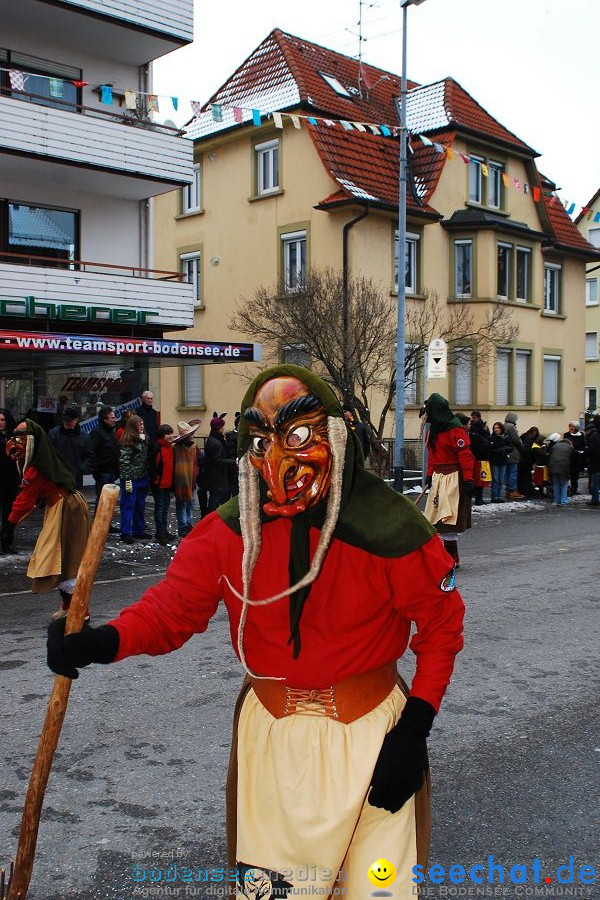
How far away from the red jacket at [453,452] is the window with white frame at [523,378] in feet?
61.5

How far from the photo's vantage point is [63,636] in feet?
7.91

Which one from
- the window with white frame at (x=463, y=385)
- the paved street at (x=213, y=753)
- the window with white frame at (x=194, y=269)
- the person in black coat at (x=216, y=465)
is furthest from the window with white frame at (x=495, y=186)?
the paved street at (x=213, y=753)

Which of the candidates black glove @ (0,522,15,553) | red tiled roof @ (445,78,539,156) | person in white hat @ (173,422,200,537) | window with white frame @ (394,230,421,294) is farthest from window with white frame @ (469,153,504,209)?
black glove @ (0,522,15,553)

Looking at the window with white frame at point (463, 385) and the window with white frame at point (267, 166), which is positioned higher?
the window with white frame at point (267, 166)

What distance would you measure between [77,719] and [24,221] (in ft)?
49.8

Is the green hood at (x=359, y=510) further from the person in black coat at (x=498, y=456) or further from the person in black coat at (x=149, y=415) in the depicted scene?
the person in black coat at (x=498, y=456)

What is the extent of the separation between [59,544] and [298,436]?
5.53 metres

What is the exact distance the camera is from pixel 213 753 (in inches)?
188

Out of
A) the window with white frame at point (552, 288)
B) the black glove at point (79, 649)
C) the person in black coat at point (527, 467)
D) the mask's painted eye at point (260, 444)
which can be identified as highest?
the window with white frame at point (552, 288)

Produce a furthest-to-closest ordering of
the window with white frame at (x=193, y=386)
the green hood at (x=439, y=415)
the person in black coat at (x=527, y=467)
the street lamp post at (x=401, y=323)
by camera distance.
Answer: the window with white frame at (x=193, y=386) → the person in black coat at (x=527, y=467) → the street lamp post at (x=401, y=323) → the green hood at (x=439, y=415)

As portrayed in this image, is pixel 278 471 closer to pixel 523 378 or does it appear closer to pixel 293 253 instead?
pixel 293 253

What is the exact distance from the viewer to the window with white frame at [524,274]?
91.8 feet

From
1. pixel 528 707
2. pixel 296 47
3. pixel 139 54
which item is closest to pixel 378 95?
pixel 296 47

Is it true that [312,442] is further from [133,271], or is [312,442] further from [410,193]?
[410,193]
